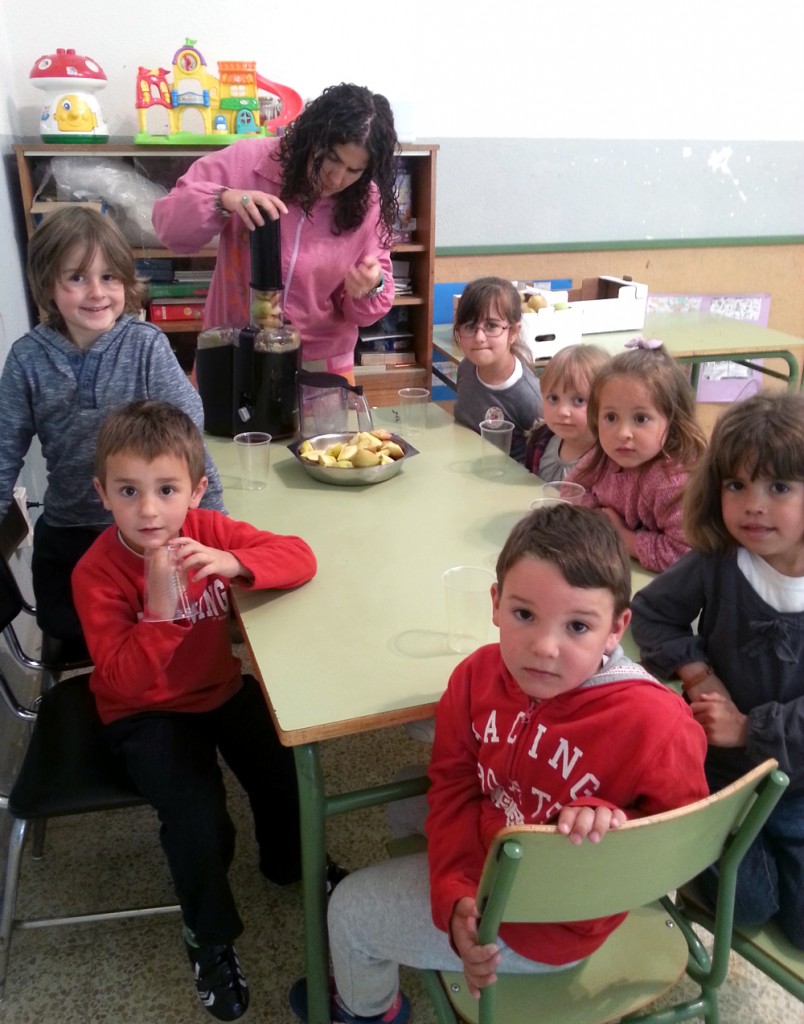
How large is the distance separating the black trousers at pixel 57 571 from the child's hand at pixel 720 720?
50.9 inches

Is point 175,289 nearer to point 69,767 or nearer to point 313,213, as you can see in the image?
point 313,213

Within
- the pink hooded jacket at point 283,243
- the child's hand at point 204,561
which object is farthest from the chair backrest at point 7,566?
the pink hooded jacket at point 283,243

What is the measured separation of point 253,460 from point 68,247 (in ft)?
1.90

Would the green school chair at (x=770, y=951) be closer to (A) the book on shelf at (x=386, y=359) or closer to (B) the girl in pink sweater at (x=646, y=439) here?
(B) the girl in pink sweater at (x=646, y=439)

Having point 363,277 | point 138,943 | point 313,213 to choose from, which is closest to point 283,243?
point 313,213

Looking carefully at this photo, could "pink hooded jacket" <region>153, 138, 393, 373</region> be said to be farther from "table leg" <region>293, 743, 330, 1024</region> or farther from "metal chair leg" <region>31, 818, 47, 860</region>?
"table leg" <region>293, 743, 330, 1024</region>

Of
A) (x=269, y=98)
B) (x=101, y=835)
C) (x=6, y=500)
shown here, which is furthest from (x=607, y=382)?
(x=269, y=98)

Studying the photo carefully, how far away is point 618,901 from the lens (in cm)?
92

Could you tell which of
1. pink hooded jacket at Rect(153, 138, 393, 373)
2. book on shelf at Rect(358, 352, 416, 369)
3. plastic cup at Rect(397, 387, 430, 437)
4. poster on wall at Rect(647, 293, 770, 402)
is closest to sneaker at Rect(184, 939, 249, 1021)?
plastic cup at Rect(397, 387, 430, 437)

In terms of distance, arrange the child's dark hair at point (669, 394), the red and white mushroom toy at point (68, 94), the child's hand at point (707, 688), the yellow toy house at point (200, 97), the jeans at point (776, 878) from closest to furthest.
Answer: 1. the jeans at point (776, 878)
2. the child's hand at point (707, 688)
3. the child's dark hair at point (669, 394)
4. the red and white mushroom toy at point (68, 94)
5. the yellow toy house at point (200, 97)

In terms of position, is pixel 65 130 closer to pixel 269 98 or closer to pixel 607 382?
pixel 269 98

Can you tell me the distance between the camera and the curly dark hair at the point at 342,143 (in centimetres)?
205

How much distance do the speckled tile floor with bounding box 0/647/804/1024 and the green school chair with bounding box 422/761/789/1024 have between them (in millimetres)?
556

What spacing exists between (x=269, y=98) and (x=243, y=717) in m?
2.72
